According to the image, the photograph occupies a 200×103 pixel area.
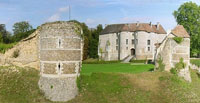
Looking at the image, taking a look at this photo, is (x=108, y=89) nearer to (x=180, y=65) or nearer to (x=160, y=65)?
(x=160, y=65)

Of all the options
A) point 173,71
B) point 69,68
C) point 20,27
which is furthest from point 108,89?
point 20,27

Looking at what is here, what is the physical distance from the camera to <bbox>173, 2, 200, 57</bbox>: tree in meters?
34.5

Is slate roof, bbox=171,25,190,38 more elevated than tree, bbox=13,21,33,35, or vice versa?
tree, bbox=13,21,33,35

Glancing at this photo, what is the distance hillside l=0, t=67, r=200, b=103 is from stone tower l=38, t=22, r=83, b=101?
0.71 meters

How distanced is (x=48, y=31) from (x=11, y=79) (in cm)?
543

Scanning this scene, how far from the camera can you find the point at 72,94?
46.5ft

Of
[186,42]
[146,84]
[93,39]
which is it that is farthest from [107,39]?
[146,84]

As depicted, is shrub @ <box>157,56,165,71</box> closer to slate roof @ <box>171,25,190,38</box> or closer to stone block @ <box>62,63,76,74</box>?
slate roof @ <box>171,25,190,38</box>

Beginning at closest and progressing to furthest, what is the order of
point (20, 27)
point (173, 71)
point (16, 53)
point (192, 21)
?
point (16, 53)
point (173, 71)
point (192, 21)
point (20, 27)

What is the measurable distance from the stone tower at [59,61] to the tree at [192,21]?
27037mm

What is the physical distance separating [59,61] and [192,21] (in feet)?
95.1

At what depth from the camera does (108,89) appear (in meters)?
14.9

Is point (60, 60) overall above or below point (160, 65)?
above

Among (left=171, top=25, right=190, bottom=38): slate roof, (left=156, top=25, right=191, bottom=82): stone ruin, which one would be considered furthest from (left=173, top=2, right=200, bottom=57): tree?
(left=156, top=25, right=191, bottom=82): stone ruin
